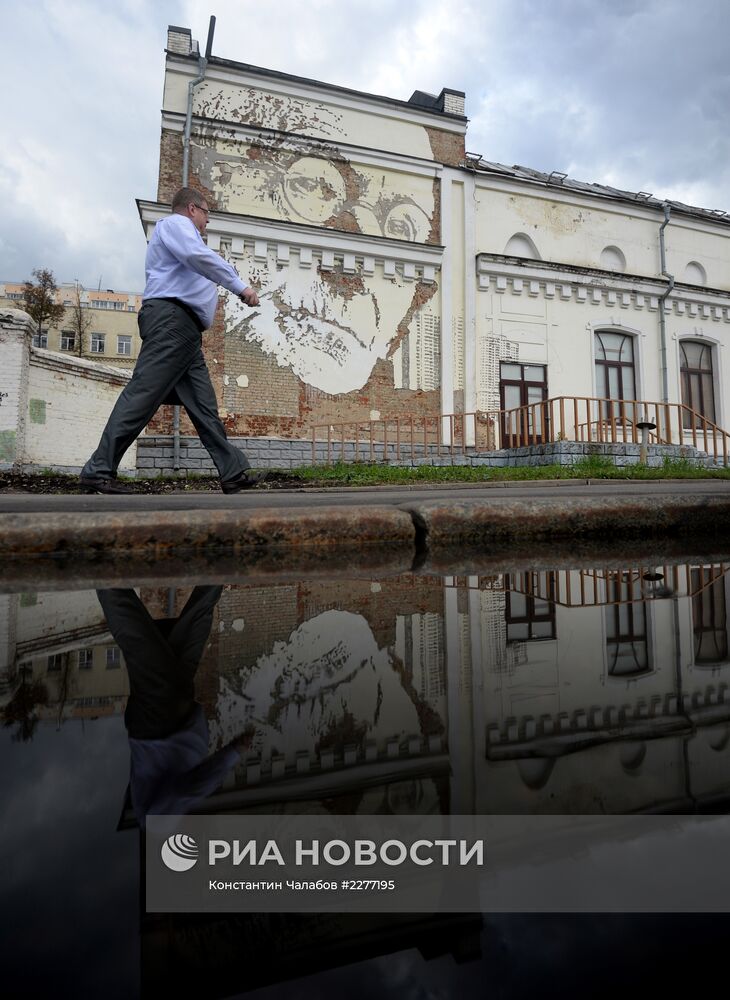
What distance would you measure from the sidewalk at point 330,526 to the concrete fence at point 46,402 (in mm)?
7833

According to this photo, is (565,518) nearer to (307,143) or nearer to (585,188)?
(307,143)

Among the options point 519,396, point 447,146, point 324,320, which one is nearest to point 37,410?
point 324,320

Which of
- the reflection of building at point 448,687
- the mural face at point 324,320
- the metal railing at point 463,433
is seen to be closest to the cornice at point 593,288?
the mural face at point 324,320

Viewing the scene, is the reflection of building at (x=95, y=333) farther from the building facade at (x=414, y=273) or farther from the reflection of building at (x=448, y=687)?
the reflection of building at (x=448, y=687)

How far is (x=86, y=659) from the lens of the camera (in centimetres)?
119

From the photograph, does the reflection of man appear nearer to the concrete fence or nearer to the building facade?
the concrete fence

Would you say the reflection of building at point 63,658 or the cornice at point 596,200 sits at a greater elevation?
the cornice at point 596,200

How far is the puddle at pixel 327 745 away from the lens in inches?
16.3

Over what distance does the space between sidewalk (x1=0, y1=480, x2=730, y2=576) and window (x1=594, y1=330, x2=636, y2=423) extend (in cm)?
1280

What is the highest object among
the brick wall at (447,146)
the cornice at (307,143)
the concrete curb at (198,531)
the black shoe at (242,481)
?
the brick wall at (447,146)

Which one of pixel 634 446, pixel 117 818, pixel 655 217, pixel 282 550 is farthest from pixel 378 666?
pixel 655 217

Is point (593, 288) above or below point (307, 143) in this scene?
below

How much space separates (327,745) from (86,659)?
0.64m

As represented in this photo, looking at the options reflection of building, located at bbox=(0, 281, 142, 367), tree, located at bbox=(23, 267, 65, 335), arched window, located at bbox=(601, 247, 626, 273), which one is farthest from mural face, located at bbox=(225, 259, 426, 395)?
reflection of building, located at bbox=(0, 281, 142, 367)
